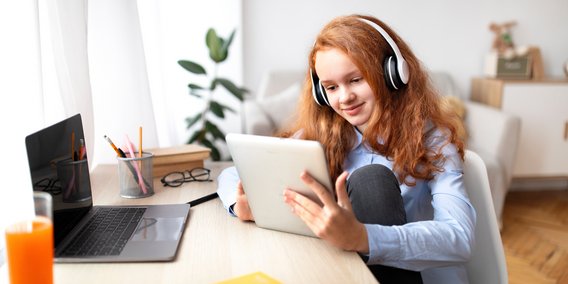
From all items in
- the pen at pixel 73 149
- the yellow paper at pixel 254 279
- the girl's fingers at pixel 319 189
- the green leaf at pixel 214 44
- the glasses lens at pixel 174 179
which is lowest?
the yellow paper at pixel 254 279

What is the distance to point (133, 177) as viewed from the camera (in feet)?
3.88

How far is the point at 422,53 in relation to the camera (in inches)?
128

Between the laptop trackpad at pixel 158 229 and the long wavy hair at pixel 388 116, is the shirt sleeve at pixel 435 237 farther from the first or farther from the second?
the laptop trackpad at pixel 158 229

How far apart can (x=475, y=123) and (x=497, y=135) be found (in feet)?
0.72

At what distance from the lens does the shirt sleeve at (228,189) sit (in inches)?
42.0

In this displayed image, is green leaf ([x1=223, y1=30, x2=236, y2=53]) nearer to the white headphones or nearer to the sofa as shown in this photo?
the sofa

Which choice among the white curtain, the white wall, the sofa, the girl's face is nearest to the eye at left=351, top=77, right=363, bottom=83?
the girl's face

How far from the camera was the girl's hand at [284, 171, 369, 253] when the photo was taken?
0.82 m

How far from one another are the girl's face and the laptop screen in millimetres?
520

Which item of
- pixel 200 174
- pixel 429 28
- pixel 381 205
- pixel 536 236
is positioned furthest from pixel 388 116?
pixel 429 28

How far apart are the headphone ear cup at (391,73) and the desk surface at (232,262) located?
402mm

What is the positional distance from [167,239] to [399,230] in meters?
0.40

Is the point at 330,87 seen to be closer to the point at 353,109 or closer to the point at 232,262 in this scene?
the point at 353,109

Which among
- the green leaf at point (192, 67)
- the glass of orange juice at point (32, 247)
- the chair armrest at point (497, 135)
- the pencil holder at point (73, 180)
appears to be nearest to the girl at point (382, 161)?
the pencil holder at point (73, 180)
